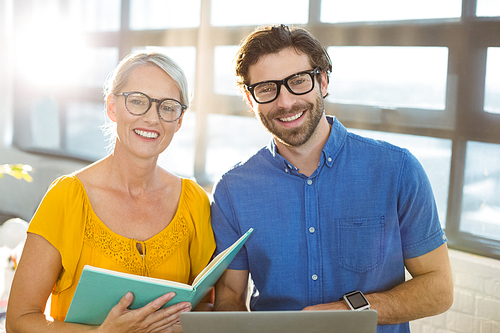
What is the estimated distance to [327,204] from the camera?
154cm

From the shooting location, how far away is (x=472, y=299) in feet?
7.04

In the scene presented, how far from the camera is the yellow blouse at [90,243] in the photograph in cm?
141

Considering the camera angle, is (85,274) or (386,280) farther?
(386,280)

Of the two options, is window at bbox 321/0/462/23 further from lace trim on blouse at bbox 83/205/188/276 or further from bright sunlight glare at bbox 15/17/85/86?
bright sunlight glare at bbox 15/17/85/86

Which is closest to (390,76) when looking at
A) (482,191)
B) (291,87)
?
(482,191)

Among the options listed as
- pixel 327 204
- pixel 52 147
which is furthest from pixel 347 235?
pixel 52 147

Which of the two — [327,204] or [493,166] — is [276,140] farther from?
[493,166]

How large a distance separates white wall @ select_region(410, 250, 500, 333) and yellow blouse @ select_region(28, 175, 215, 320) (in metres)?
1.39

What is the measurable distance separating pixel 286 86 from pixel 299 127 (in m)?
0.15

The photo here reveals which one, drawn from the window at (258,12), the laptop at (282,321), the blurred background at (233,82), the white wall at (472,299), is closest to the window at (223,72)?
the blurred background at (233,82)

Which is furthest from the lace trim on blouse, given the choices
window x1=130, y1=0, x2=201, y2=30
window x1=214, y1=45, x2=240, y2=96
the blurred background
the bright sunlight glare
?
the bright sunlight glare

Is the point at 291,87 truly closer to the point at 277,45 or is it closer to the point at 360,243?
the point at 277,45

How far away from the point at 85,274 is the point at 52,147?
13.4ft

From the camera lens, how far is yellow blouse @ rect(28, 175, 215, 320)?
1.41 meters
